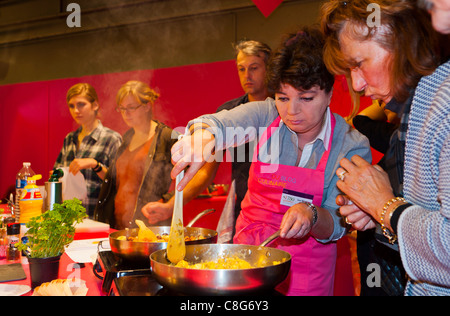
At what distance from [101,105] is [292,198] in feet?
16.3

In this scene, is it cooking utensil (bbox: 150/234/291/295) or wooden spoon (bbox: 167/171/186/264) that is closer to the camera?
cooking utensil (bbox: 150/234/291/295)

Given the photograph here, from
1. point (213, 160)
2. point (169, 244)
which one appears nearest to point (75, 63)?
point (213, 160)

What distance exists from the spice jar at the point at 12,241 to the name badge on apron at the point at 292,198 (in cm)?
107

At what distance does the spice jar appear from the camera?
1522 mm

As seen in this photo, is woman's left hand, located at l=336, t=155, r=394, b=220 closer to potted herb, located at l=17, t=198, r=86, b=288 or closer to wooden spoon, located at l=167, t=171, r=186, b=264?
wooden spoon, located at l=167, t=171, r=186, b=264

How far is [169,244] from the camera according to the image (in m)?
1.13

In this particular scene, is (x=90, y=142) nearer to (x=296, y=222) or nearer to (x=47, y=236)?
(x=47, y=236)

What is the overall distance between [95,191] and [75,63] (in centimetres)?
437

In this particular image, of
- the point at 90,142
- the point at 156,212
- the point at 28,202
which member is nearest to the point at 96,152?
the point at 90,142

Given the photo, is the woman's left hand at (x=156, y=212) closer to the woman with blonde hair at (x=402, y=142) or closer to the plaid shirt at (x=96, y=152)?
the woman with blonde hair at (x=402, y=142)

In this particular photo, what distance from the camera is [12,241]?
1.55m

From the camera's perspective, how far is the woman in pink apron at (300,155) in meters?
1.58

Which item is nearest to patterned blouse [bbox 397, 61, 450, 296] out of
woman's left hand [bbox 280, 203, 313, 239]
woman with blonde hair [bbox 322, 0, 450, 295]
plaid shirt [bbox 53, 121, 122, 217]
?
woman with blonde hair [bbox 322, 0, 450, 295]

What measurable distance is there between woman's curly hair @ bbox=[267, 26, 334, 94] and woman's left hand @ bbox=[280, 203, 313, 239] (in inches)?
19.4
